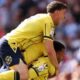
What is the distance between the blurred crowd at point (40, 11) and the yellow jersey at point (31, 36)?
3.54m

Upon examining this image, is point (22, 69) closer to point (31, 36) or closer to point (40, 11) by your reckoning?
point (31, 36)

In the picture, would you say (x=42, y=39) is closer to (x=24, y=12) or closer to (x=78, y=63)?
(x=78, y=63)

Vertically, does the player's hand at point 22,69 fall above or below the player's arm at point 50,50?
below

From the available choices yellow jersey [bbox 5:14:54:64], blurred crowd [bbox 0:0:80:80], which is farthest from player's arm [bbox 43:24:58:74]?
blurred crowd [bbox 0:0:80:80]

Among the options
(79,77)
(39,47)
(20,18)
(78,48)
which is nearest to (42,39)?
(39,47)

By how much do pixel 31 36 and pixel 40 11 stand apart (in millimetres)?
4780

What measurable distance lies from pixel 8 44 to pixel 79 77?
111 inches

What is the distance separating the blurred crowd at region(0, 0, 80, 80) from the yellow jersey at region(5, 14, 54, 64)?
3544 millimetres

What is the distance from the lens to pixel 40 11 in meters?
11.7

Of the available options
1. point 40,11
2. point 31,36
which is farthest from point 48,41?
point 40,11

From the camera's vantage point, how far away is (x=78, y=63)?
9.81 metres

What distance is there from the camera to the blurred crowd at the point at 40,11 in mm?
11039

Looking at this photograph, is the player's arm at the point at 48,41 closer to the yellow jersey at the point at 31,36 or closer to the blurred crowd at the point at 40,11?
the yellow jersey at the point at 31,36

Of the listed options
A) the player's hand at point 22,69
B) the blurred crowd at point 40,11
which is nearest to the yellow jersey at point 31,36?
the player's hand at point 22,69
